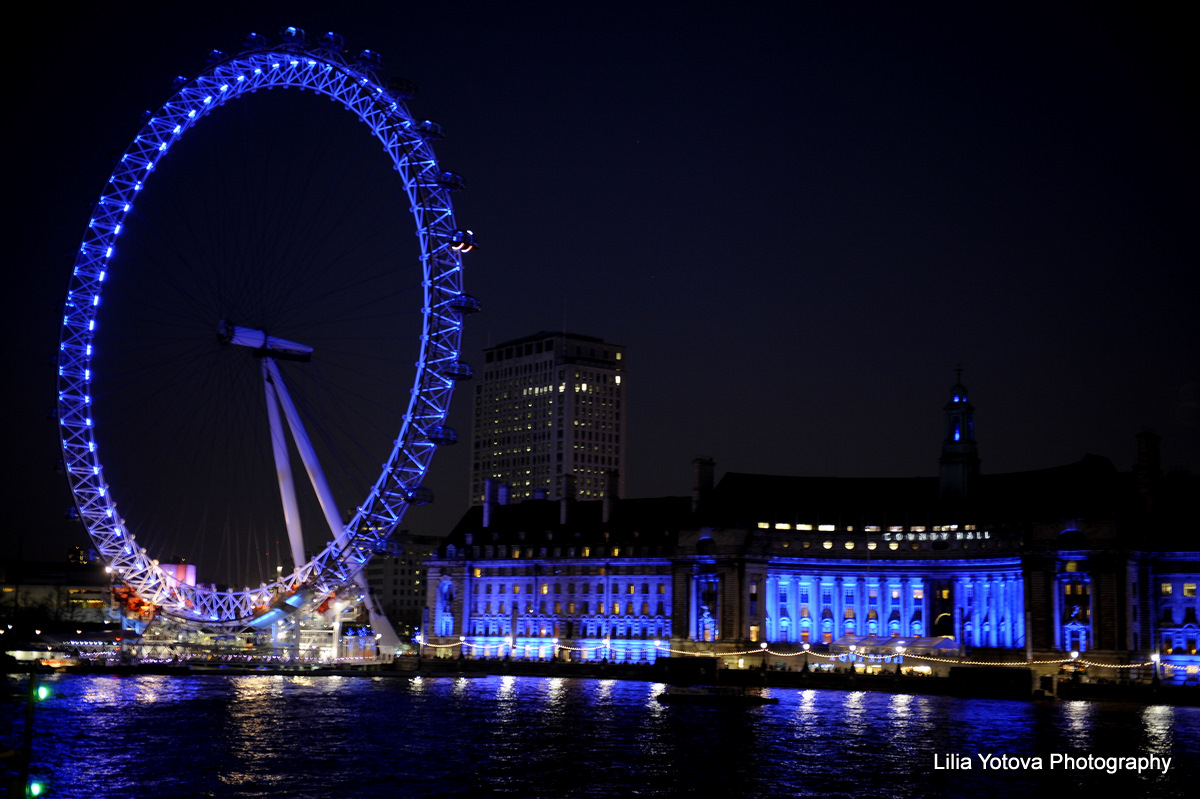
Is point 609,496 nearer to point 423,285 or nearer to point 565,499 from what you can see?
point 565,499

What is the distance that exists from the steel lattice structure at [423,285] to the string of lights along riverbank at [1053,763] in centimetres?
4600

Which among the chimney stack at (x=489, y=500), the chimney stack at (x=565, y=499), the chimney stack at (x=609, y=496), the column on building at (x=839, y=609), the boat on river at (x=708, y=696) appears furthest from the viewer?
the chimney stack at (x=489, y=500)

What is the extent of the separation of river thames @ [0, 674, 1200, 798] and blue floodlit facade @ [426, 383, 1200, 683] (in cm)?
2262

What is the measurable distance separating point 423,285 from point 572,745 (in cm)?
3710

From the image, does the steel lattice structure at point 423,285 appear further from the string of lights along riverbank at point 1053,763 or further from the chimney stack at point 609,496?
the chimney stack at point 609,496

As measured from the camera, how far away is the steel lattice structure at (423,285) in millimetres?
99875

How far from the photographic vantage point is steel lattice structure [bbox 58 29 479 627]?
99875mm

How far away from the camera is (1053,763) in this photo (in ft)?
234

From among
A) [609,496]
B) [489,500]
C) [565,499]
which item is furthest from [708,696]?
[489,500]

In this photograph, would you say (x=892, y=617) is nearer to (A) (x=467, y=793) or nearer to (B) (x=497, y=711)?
(B) (x=497, y=711)

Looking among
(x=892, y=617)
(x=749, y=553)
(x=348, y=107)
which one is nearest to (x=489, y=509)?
(x=749, y=553)

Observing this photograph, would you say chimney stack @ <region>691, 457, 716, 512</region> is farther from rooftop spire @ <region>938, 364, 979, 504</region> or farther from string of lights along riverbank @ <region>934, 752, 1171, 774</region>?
string of lights along riverbank @ <region>934, 752, 1171, 774</region>

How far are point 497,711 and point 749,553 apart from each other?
6089 centimetres

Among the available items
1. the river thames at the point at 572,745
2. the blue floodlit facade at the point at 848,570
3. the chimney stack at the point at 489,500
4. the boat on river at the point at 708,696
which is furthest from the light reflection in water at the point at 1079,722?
the chimney stack at the point at 489,500
